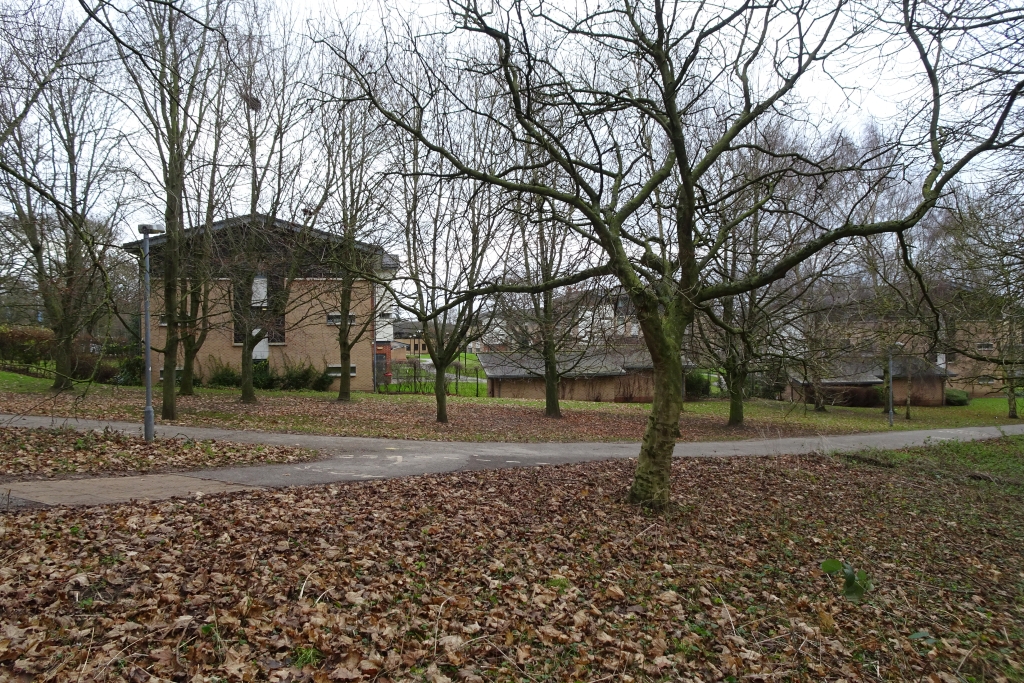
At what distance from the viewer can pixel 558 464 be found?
12.9 meters

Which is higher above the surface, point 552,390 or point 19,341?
point 19,341

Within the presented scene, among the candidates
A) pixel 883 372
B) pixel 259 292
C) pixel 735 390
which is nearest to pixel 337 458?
pixel 259 292

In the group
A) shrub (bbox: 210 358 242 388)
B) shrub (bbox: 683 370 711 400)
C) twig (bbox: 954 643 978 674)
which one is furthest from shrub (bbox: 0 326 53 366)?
twig (bbox: 954 643 978 674)

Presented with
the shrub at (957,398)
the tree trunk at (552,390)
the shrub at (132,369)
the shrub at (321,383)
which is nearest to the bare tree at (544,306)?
the tree trunk at (552,390)

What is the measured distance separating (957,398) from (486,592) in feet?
175

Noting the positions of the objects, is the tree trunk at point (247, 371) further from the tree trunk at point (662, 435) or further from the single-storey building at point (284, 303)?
the tree trunk at point (662, 435)

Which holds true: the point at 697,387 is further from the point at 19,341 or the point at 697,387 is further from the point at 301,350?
the point at 19,341

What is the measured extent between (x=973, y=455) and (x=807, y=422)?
39.0ft

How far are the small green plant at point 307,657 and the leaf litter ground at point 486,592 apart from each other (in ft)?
0.04

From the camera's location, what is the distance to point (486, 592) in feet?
19.5

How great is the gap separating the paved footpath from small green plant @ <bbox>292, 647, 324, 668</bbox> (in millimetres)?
3939

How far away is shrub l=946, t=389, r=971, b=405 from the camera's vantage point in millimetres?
48969

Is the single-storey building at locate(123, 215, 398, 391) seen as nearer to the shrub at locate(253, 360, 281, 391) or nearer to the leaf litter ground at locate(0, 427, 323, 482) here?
the shrub at locate(253, 360, 281, 391)

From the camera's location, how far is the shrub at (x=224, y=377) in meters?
30.4
